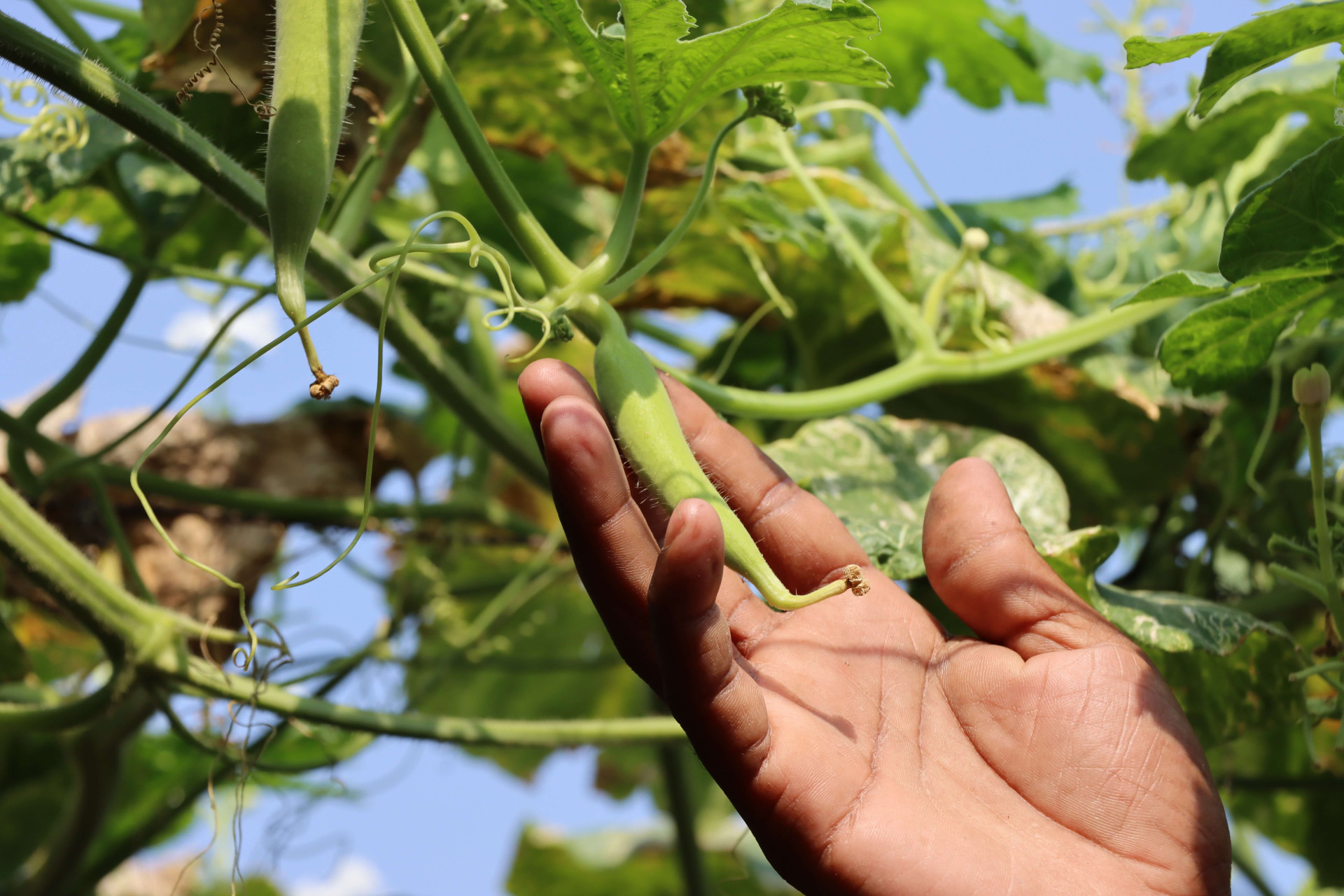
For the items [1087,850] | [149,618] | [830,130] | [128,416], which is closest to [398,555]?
[128,416]

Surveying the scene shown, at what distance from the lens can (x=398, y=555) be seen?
2449 millimetres

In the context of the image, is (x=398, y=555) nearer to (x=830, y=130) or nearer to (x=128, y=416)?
(x=128, y=416)

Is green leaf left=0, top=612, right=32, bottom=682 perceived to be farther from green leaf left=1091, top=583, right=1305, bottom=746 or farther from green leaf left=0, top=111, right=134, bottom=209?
green leaf left=1091, top=583, right=1305, bottom=746

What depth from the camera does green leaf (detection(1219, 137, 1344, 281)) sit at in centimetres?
104

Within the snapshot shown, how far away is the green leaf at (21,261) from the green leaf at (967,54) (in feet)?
5.49

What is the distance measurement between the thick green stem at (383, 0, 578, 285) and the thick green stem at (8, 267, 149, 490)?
78 centimetres

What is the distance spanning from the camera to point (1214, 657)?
4.36ft

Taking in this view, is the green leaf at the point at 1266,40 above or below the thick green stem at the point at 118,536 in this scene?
below

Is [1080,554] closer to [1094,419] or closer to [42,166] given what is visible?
[1094,419]

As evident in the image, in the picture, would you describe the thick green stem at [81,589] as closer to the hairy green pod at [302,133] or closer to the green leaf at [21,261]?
the hairy green pod at [302,133]

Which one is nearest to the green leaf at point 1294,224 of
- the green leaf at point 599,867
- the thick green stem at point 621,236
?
the thick green stem at point 621,236

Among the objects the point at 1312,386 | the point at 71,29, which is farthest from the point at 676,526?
the point at 71,29

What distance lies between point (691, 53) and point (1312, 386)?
74 cm

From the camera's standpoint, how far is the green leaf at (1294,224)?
3.43ft
